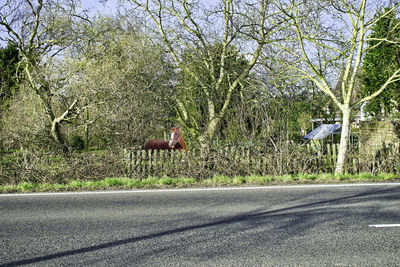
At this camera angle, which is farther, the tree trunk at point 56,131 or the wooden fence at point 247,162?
the tree trunk at point 56,131

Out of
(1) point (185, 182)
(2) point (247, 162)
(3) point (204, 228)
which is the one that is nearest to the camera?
(3) point (204, 228)

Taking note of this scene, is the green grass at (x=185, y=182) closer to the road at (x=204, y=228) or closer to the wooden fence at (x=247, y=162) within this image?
the wooden fence at (x=247, y=162)

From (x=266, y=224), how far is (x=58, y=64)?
40.9ft

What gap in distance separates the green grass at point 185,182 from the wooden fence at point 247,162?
0.49m

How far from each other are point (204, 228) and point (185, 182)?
3814 mm

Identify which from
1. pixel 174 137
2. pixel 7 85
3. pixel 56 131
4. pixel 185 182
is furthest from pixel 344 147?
pixel 7 85

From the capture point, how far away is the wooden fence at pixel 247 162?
970 centimetres

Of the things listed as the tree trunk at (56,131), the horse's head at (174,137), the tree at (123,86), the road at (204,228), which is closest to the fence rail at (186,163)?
the road at (204,228)

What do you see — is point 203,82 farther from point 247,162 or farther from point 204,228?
point 204,228

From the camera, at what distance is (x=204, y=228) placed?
504cm

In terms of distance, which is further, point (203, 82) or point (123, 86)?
point (203, 82)

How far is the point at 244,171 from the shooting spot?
9852 mm

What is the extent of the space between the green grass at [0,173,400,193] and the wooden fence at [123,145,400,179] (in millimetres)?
488

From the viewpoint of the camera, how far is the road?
3992 mm
